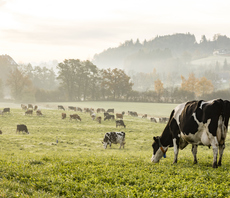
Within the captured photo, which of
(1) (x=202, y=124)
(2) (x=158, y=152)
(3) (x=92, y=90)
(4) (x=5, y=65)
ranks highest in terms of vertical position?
(4) (x=5, y=65)

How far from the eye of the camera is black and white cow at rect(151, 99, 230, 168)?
30.2 ft

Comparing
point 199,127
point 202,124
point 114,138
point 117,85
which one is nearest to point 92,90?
point 117,85

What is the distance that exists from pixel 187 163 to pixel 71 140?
16724 mm

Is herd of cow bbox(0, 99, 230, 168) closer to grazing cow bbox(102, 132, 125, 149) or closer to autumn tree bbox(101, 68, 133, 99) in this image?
grazing cow bbox(102, 132, 125, 149)

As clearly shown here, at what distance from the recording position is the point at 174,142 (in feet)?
35.6

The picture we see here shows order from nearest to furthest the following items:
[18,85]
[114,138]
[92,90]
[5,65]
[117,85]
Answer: [114,138] < [18,85] < [92,90] < [117,85] < [5,65]

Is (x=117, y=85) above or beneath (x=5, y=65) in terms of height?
beneath

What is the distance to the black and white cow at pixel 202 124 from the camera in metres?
9.20

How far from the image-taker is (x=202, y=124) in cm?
953

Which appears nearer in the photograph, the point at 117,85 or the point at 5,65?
the point at 117,85

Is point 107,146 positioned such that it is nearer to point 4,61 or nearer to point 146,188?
point 146,188

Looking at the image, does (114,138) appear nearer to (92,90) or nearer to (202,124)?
(202,124)

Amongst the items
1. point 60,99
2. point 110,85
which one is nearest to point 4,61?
point 60,99

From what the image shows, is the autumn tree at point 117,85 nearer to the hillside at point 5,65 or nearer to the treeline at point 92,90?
the treeline at point 92,90
